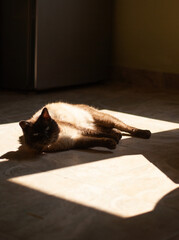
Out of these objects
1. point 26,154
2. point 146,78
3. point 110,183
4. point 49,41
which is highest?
point 49,41

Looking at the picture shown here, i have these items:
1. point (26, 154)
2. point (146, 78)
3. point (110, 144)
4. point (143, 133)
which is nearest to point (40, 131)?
point (26, 154)

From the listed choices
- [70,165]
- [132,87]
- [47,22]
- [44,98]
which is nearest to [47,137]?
[70,165]

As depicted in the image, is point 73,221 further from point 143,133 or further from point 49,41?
point 49,41

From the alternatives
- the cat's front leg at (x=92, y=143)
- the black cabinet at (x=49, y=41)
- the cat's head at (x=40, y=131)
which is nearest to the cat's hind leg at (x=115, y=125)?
the cat's front leg at (x=92, y=143)

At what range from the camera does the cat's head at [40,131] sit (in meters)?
3.49

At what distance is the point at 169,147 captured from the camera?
379 cm

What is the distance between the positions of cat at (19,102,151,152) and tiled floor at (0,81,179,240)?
0.07 meters

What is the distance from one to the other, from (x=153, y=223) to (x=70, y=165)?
101 centimetres

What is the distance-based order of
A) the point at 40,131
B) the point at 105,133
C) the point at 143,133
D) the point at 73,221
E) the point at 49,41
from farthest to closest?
the point at 49,41
the point at 143,133
the point at 105,133
the point at 40,131
the point at 73,221

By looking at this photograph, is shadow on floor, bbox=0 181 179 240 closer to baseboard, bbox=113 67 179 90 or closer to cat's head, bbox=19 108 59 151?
cat's head, bbox=19 108 59 151

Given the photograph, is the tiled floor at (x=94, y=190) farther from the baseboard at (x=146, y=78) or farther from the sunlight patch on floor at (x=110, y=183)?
the baseboard at (x=146, y=78)

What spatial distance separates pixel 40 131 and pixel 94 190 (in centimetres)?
76

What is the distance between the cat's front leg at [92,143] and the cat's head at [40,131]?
0.25 meters

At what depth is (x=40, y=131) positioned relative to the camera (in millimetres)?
3486
